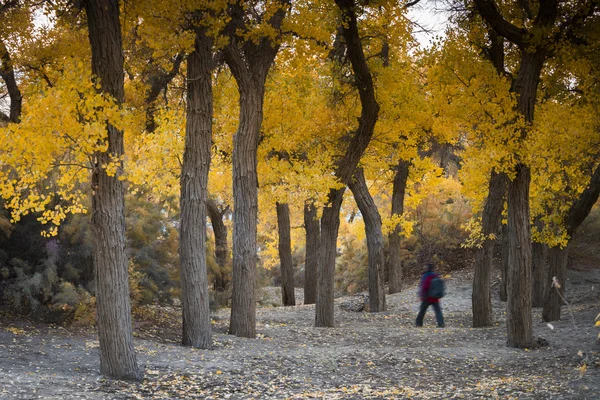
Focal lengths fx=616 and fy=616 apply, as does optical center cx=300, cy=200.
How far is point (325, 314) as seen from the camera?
14.5 m

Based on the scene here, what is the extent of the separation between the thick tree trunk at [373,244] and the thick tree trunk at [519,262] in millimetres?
6922

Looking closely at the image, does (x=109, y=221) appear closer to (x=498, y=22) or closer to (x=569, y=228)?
(x=498, y=22)

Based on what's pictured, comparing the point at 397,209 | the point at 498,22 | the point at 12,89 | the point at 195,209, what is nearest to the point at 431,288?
the point at 397,209

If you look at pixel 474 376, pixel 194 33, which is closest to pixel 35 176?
pixel 194 33

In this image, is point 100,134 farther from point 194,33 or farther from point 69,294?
point 69,294

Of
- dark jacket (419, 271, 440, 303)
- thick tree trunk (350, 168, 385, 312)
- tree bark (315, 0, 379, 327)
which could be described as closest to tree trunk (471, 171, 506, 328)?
dark jacket (419, 271, 440, 303)

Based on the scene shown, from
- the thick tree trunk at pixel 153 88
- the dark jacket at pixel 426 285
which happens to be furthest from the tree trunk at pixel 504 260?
the thick tree trunk at pixel 153 88

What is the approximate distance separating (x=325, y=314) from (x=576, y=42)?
311 inches

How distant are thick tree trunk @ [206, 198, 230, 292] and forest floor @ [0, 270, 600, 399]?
546 centimetres

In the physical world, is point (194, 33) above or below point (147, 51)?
below

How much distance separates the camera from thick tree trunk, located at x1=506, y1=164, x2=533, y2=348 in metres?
10.7

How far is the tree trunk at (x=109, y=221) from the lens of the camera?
7.34 metres

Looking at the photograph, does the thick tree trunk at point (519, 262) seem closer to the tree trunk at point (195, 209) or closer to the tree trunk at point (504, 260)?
the tree trunk at point (195, 209)

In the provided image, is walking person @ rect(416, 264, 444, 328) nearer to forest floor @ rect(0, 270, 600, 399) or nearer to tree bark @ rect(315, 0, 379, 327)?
forest floor @ rect(0, 270, 600, 399)
